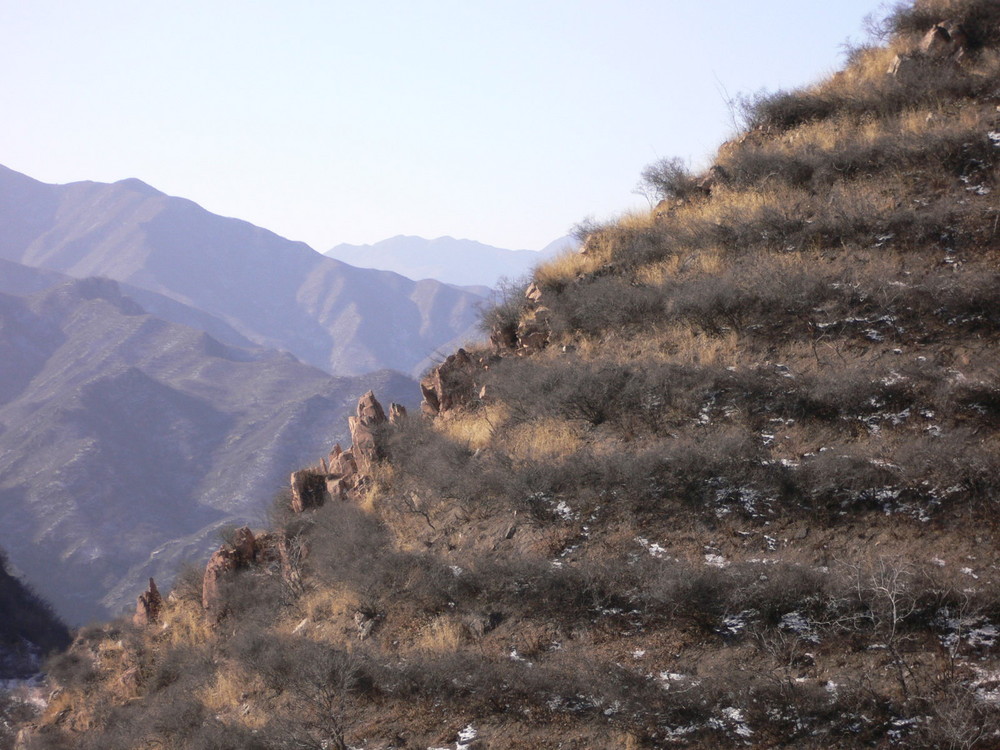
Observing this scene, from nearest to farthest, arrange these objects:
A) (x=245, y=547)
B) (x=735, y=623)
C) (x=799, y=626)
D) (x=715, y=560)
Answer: (x=799, y=626) < (x=735, y=623) < (x=715, y=560) < (x=245, y=547)

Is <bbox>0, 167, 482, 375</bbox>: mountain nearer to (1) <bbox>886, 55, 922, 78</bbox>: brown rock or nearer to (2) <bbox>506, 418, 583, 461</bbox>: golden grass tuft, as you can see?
(1) <bbox>886, 55, 922, 78</bbox>: brown rock

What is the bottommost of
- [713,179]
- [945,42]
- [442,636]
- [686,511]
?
[442,636]

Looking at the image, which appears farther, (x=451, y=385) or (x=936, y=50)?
(x=936, y=50)

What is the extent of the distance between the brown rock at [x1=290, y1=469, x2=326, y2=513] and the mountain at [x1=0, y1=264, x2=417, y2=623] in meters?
45.7

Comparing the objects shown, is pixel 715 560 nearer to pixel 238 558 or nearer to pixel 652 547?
pixel 652 547

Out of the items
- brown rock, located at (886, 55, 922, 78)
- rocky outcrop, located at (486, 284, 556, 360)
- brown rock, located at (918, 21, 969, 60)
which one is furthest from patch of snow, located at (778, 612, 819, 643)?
brown rock, located at (918, 21, 969, 60)

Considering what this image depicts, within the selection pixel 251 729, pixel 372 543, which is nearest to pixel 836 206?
pixel 372 543

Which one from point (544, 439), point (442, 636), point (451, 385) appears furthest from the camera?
point (451, 385)

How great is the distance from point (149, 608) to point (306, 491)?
455 centimetres

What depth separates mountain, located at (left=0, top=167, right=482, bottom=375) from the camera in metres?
157

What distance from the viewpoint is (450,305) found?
167 meters

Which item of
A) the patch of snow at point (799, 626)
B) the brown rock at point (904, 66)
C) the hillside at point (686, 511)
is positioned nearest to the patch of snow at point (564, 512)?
Result: the hillside at point (686, 511)

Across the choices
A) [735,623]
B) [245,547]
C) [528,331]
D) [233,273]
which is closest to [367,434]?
[245,547]

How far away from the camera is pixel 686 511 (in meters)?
11.1
